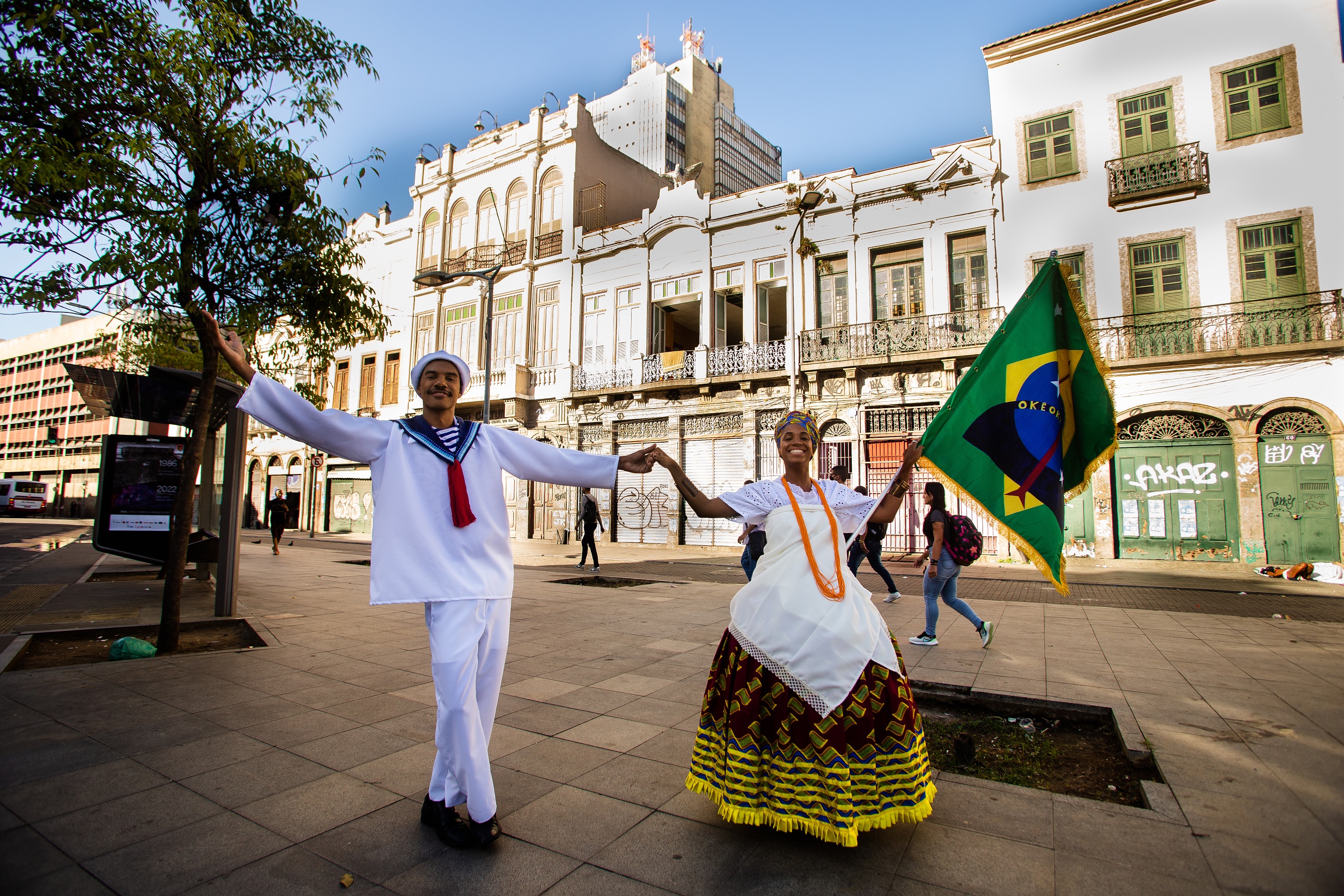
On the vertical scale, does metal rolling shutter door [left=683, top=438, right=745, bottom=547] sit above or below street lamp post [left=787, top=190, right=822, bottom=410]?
below

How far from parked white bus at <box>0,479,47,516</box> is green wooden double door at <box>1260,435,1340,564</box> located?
59085mm

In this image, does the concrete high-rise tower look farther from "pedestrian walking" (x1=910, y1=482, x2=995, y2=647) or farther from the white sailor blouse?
the white sailor blouse

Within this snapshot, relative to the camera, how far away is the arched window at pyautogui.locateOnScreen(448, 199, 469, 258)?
28.2m

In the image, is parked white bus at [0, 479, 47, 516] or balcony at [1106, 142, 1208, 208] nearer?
balcony at [1106, 142, 1208, 208]

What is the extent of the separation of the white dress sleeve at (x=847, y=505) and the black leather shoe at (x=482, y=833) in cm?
195

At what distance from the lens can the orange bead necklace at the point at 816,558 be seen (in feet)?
9.41

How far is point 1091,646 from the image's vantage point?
6.52 m

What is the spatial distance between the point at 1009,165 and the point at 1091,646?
15.5 metres

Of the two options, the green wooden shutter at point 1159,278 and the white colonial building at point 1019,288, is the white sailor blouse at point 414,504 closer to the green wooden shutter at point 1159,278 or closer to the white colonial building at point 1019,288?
the white colonial building at point 1019,288

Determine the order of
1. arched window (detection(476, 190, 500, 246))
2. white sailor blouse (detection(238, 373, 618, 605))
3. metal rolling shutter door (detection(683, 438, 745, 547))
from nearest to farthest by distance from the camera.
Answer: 1. white sailor blouse (detection(238, 373, 618, 605))
2. metal rolling shutter door (detection(683, 438, 745, 547))
3. arched window (detection(476, 190, 500, 246))

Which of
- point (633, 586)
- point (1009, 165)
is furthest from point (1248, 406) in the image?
point (633, 586)

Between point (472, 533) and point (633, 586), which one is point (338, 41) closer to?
point (472, 533)

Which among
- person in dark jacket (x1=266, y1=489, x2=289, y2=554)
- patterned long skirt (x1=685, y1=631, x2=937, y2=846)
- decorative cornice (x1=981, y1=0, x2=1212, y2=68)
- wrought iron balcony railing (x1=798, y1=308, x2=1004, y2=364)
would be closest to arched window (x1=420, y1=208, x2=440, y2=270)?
person in dark jacket (x1=266, y1=489, x2=289, y2=554)

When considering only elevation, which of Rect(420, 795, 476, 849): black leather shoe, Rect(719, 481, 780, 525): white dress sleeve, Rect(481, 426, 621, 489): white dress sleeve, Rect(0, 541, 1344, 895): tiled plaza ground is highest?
Rect(481, 426, 621, 489): white dress sleeve
